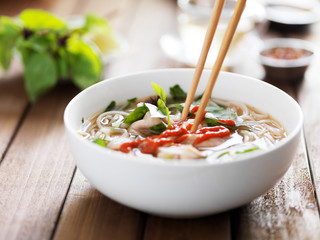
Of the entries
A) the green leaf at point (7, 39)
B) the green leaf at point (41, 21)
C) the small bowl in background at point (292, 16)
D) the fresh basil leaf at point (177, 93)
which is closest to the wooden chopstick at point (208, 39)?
the fresh basil leaf at point (177, 93)

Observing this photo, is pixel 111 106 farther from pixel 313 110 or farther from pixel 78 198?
pixel 313 110

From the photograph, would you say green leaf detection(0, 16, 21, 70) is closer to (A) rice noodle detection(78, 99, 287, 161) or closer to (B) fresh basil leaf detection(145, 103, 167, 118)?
(A) rice noodle detection(78, 99, 287, 161)

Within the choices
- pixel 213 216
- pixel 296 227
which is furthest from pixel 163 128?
pixel 296 227

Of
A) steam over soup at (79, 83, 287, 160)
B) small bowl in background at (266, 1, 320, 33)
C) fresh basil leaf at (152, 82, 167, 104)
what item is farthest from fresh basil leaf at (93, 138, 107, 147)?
small bowl in background at (266, 1, 320, 33)

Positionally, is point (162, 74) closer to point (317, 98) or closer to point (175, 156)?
point (175, 156)

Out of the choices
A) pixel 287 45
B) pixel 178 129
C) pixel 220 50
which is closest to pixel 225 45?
pixel 220 50

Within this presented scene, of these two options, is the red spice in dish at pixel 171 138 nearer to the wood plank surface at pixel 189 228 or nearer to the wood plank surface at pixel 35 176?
the wood plank surface at pixel 189 228
